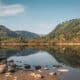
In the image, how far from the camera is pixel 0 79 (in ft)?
158

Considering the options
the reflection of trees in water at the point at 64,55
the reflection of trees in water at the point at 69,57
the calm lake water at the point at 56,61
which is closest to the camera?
the calm lake water at the point at 56,61

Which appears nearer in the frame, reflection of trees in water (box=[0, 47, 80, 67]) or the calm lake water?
the calm lake water

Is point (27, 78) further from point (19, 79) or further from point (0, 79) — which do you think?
point (0, 79)

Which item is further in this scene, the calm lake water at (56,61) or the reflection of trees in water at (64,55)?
the reflection of trees in water at (64,55)

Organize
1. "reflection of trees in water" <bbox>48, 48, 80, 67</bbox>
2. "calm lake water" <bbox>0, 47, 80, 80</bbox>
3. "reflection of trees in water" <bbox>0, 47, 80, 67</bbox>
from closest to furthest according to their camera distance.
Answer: "calm lake water" <bbox>0, 47, 80, 80</bbox> < "reflection of trees in water" <bbox>48, 48, 80, 67</bbox> < "reflection of trees in water" <bbox>0, 47, 80, 67</bbox>

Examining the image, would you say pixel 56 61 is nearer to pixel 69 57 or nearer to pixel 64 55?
pixel 69 57

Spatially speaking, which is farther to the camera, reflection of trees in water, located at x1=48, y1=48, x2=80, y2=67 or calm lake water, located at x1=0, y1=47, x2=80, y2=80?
reflection of trees in water, located at x1=48, y1=48, x2=80, y2=67

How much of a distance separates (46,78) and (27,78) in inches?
163

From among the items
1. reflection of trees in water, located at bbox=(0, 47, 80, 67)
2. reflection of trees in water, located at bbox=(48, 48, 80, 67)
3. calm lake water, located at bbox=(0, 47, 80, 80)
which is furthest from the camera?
reflection of trees in water, located at bbox=(0, 47, 80, 67)

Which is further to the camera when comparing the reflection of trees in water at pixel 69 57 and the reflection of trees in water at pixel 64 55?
the reflection of trees in water at pixel 64 55

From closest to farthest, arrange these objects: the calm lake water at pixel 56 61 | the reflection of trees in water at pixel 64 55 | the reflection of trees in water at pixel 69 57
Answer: the calm lake water at pixel 56 61 < the reflection of trees in water at pixel 69 57 < the reflection of trees in water at pixel 64 55

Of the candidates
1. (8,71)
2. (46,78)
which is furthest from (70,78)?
(8,71)

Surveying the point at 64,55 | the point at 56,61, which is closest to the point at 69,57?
the point at 64,55

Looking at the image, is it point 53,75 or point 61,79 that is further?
point 53,75
